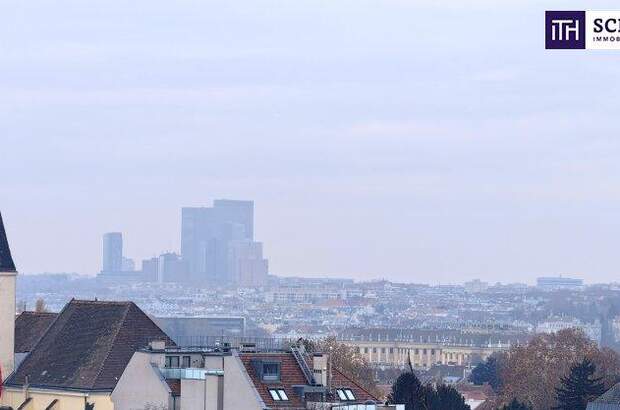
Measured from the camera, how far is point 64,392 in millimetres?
71000

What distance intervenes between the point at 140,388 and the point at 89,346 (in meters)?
10.9

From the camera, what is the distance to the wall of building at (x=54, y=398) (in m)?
68.2

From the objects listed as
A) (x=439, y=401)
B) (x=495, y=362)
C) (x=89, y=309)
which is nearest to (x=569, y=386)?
(x=439, y=401)

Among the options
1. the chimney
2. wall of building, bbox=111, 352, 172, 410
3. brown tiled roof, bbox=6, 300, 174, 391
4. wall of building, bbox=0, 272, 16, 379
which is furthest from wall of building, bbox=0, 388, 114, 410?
the chimney

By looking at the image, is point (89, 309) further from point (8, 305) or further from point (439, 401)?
point (439, 401)

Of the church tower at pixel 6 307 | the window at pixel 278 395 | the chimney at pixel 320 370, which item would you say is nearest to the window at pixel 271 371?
the window at pixel 278 395

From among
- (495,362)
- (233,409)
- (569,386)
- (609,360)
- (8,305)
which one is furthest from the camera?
(495,362)

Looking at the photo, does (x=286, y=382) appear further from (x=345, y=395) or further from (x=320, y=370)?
(x=345, y=395)

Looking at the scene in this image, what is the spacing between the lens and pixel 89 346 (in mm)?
72062

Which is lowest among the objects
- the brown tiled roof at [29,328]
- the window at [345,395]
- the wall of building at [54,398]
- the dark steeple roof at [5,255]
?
the wall of building at [54,398]

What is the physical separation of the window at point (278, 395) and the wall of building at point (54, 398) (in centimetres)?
932

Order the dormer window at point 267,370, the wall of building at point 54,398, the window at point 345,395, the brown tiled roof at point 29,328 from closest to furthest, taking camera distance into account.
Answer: the dormer window at point 267,370, the window at point 345,395, the wall of building at point 54,398, the brown tiled roof at point 29,328

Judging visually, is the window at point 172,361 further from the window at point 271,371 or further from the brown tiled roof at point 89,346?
the brown tiled roof at point 89,346

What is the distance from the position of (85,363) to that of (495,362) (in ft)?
318
